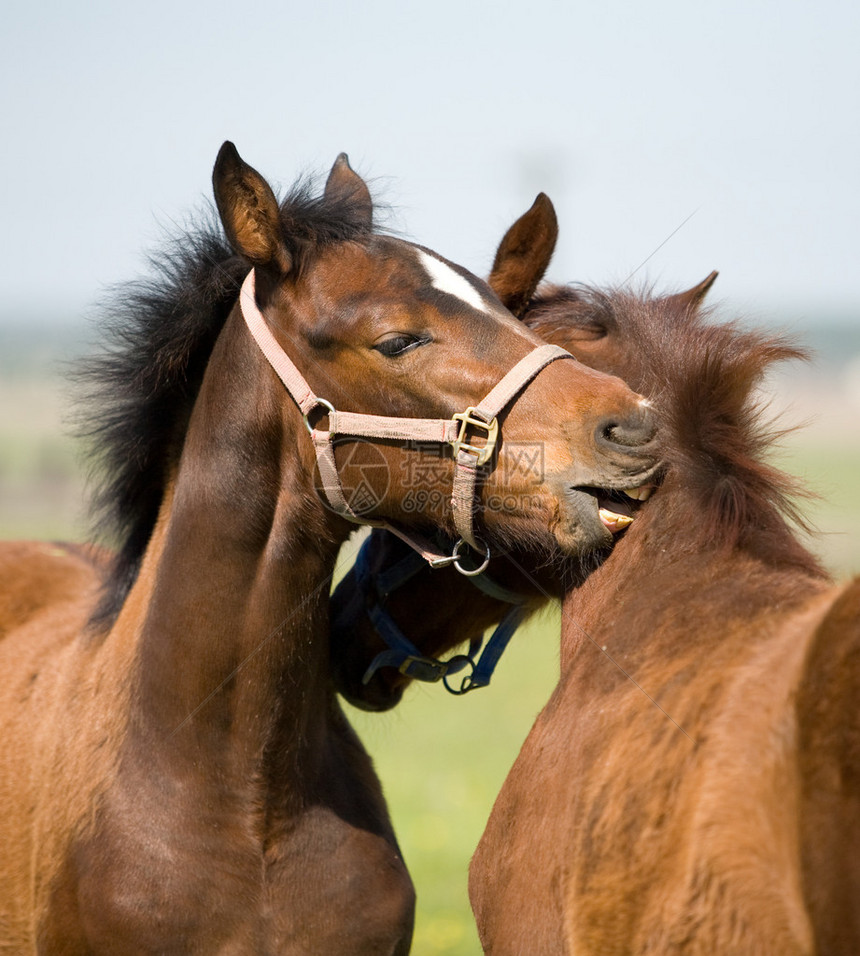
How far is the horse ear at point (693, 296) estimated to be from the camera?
3.27 metres

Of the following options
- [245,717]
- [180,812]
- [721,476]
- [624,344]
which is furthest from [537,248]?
[180,812]

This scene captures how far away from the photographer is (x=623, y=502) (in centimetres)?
280

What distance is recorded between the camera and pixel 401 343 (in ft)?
9.70

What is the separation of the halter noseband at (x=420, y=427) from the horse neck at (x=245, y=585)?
8 cm

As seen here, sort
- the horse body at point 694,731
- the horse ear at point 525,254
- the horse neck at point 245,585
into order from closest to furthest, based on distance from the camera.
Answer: the horse body at point 694,731 → the horse neck at point 245,585 → the horse ear at point 525,254

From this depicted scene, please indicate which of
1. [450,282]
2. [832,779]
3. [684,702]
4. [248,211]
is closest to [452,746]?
[450,282]

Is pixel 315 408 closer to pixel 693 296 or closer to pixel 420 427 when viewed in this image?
pixel 420 427

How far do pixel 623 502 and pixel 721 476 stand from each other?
0.27m

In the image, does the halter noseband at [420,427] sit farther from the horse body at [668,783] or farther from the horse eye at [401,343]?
the horse body at [668,783]

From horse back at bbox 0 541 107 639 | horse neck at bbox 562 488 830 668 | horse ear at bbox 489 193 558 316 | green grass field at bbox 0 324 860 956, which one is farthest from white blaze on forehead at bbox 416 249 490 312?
horse back at bbox 0 541 107 639

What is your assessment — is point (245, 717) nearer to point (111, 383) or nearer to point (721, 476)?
point (111, 383)

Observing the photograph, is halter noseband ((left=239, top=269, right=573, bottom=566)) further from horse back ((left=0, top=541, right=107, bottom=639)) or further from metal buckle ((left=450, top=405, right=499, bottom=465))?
horse back ((left=0, top=541, right=107, bottom=639))

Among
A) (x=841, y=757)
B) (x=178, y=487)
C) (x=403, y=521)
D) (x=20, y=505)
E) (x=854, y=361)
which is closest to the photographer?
(x=841, y=757)

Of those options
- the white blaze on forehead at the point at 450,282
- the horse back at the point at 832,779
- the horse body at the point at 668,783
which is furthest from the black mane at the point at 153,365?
the horse back at the point at 832,779
